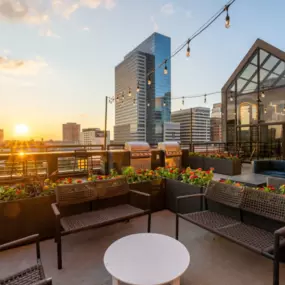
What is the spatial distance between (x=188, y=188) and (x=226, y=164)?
481 cm

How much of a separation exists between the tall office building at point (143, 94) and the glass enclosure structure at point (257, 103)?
3.92 meters

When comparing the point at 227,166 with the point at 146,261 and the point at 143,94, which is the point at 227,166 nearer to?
the point at 146,261

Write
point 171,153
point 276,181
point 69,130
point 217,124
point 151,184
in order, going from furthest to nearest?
point 69,130 < point 217,124 < point 171,153 < point 276,181 < point 151,184

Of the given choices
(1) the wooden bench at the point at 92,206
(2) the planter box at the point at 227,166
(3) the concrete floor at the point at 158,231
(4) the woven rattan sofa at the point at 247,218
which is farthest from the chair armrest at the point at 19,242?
(2) the planter box at the point at 227,166

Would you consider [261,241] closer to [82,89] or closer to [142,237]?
[142,237]

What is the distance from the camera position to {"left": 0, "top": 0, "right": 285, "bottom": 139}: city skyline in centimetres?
529

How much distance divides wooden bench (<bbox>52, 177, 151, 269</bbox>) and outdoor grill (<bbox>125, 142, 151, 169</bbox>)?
11.8ft

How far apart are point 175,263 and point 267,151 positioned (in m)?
10.9

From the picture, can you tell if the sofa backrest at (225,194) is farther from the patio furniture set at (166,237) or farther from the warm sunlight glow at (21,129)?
the warm sunlight glow at (21,129)

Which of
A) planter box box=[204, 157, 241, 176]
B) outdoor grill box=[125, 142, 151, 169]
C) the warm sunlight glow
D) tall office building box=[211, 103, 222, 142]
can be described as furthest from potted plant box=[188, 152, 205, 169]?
the warm sunlight glow

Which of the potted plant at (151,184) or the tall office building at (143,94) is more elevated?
the tall office building at (143,94)

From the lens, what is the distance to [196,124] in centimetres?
1334

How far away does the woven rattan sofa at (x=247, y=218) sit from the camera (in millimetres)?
1827

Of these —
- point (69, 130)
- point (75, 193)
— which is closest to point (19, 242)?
point (75, 193)
